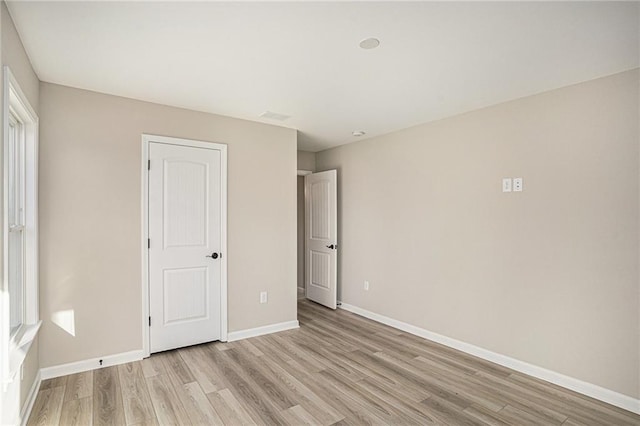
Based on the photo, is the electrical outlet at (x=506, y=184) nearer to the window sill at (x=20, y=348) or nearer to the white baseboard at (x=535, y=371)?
the white baseboard at (x=535, y=371)

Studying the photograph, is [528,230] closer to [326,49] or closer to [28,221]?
[326,49]

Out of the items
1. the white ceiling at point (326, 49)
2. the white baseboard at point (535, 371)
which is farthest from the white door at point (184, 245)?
the white baseboard at point (535, 371)

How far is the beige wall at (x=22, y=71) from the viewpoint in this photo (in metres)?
1.81

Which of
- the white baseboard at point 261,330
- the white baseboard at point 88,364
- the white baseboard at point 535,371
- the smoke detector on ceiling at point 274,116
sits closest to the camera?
the white baseboard at point 535,371

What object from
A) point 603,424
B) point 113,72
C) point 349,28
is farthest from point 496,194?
point 113,72

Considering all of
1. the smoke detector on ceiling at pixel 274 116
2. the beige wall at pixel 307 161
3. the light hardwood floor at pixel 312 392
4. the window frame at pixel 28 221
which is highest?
the smoke detector on ceiling at pixel 274 116

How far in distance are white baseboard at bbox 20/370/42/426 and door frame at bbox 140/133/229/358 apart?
0.78 meters

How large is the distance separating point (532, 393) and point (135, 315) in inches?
137

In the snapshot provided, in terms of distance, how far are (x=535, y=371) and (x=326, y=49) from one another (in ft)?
10.3

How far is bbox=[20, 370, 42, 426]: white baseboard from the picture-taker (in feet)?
Result: 7.24

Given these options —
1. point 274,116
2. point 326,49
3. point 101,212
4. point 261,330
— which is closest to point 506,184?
point 326,49

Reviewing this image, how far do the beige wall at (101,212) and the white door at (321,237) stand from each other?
60.9 inches

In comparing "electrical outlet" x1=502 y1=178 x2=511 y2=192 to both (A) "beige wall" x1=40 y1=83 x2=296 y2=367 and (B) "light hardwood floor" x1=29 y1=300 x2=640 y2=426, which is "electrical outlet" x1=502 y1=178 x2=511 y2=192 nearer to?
(B) "light hardwood floor" x1=29 y1=300 x2=640 y2=426

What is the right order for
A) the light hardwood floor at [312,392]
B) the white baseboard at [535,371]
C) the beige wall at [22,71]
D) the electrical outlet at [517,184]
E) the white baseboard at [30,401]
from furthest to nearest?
the electrical outlet at [517,184]
the white baseboard at [535,371]
the light hardwood floor at [312,392]
the white baseboard at [30,401]
the beige wall at [22,71]
